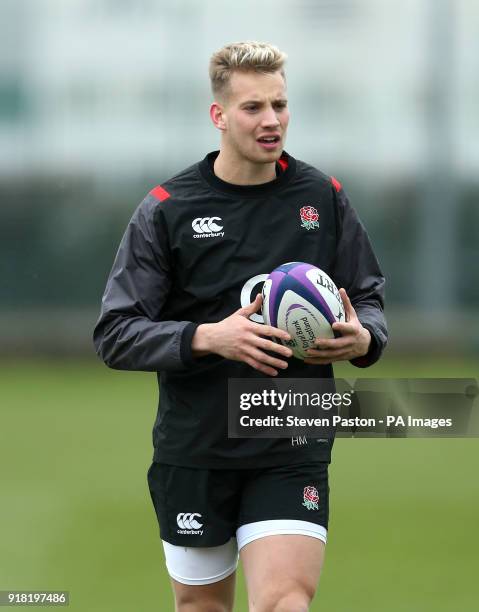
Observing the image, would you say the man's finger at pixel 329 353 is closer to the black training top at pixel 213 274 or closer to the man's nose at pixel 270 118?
the black training top at pixel 213 274

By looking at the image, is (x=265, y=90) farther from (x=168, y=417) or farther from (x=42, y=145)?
(x=42, y=145)

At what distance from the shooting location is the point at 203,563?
3803mm

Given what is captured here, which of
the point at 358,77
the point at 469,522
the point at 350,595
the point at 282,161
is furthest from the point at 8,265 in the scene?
the point at 282,161

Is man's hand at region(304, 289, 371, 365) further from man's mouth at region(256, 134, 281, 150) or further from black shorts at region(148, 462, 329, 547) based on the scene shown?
man's mouth at region(256, 134, 281, 150)

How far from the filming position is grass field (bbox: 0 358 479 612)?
5.82 m

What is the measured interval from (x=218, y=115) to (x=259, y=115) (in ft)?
0.64

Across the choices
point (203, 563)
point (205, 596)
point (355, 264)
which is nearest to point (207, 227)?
point (355, 264)

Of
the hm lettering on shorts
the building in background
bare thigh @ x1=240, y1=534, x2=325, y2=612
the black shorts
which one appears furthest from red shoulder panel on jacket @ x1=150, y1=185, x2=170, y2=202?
the building in background

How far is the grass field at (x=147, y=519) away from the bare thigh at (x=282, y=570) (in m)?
1.94

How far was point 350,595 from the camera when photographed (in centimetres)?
569

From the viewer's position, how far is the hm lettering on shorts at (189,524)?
3.74 m

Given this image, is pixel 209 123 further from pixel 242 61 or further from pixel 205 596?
pixel 205 596

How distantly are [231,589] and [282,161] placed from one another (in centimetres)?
131

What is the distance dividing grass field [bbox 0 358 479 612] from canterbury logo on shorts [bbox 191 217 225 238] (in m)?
2.25
